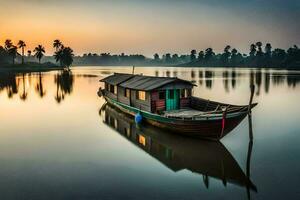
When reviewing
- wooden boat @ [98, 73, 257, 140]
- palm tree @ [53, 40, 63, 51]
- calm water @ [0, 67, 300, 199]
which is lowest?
calm water @ [0, 67, 300, 199]

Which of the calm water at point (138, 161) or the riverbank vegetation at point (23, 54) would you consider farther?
the riverbank vegetation at point (23, 54)

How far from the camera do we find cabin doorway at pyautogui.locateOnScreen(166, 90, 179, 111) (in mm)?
29094

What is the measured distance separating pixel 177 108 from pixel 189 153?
9.18 metres

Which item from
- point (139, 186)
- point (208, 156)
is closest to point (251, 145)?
point (208, 156)

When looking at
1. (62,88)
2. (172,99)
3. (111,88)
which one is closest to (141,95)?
(172,99)

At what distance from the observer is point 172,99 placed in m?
29.4

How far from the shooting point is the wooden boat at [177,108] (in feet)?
73.8

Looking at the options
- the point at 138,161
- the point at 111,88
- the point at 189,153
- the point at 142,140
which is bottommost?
the point at 138,161

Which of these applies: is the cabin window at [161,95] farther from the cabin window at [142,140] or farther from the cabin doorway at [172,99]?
the cabin window at [142,140]

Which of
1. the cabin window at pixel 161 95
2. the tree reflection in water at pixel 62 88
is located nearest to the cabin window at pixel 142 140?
the cabin window at pixel 161 95

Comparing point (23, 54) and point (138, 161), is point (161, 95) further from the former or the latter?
point (23, 54)

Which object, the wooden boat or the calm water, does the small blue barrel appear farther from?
the calm water

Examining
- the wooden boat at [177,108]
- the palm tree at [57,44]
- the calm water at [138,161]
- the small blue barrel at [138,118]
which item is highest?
the palm tree at [57,44]

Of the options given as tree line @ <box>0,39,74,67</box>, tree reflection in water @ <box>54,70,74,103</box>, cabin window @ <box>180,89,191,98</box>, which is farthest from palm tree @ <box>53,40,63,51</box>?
cabin window @ <box>180,89,191,98</box>
